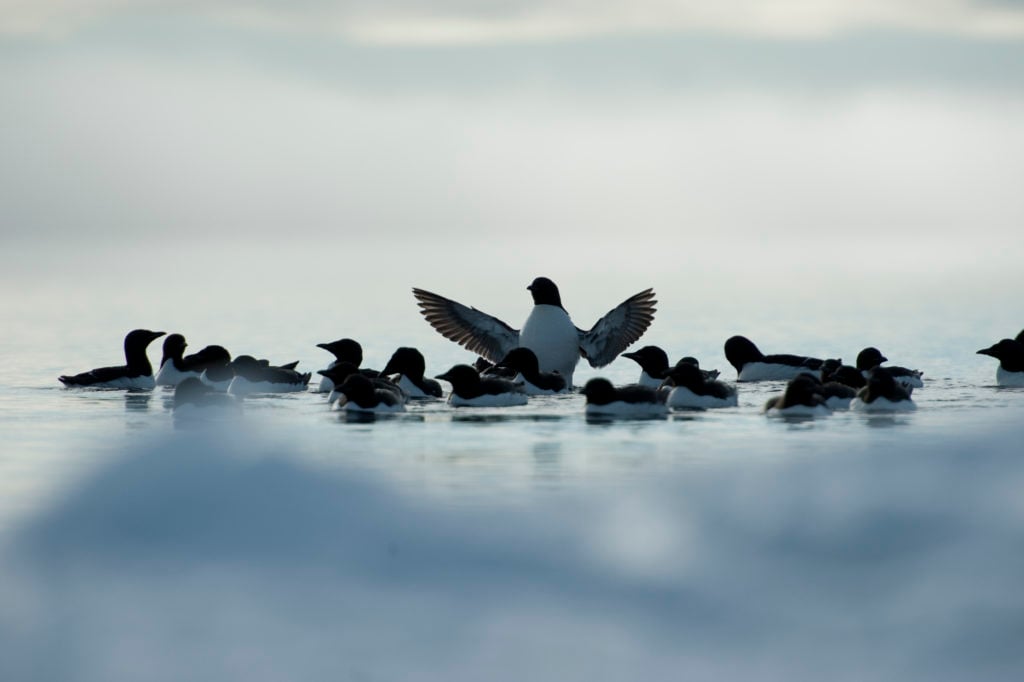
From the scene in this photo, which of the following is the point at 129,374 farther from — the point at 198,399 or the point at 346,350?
the point at 198,399

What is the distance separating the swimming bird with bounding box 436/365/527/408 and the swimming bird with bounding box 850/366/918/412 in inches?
144

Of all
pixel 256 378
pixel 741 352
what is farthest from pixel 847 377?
pixel 256 378

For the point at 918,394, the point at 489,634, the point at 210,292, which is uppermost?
the point at 210,292

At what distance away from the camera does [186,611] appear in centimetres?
862

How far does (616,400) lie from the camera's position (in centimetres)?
1489

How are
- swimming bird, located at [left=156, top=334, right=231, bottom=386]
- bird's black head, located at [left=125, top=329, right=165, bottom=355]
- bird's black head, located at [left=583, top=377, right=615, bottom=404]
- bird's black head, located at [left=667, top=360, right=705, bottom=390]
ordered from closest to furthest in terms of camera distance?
1. bird's black head, located at [left=583, top=377, right=615, bottom=404]
2. bird's black head, located at [left=667, top=360, right=705, bottom=390]
3. bird's black head, located at [left=125, top=329, right=165, bottom=355]
4. swimming bird, located at [left=156, top=334, right=231, bottom=386]

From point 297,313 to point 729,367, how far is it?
22.5 m

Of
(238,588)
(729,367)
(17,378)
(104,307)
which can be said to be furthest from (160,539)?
(104,307)

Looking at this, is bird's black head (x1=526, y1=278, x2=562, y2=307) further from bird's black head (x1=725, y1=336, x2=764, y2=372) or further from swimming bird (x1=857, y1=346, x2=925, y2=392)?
swimming bird (x1=857, y1=346, x2=925, y2=392)

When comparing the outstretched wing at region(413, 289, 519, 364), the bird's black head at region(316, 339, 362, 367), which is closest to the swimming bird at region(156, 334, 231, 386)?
the bird's black head at region(316, 339, 362, 367)

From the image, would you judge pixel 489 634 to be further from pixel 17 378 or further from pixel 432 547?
pixel 17 378

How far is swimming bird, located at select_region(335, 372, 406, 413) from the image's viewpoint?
15219mm

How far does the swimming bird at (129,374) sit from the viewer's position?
18812mm

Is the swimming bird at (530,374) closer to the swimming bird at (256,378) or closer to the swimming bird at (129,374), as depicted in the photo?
the swimming bird at (256,378)
